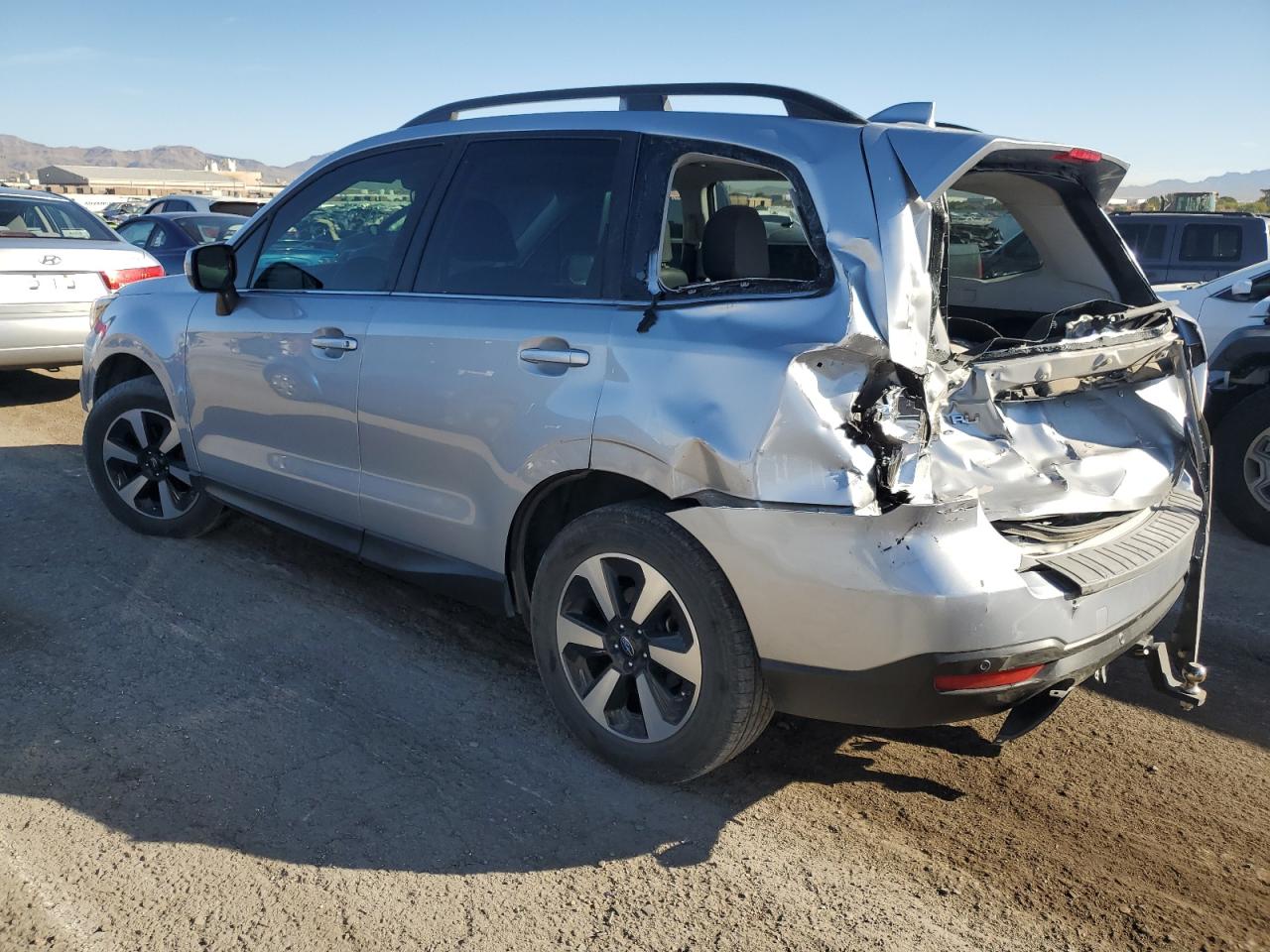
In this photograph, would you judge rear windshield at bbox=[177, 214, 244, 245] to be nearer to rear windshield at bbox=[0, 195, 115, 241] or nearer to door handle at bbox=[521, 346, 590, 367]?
rear windshield at bbox=[0, 195, 115, 241]

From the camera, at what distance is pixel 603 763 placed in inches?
131

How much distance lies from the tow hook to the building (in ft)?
226

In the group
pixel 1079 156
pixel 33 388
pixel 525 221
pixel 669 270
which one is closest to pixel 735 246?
pixel 669 270

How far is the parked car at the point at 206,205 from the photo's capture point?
15336mm

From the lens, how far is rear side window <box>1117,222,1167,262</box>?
1327 cm

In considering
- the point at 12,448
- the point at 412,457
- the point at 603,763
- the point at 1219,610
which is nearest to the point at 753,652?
the point at 603,763

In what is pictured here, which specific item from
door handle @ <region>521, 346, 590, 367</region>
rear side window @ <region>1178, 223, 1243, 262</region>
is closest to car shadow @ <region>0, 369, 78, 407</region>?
door handle @ <region>521, 346, 590, 367</region>

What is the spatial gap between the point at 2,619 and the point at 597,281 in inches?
114

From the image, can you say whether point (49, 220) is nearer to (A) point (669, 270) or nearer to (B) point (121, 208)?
(A) point (669, 270)

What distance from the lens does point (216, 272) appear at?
443 cm

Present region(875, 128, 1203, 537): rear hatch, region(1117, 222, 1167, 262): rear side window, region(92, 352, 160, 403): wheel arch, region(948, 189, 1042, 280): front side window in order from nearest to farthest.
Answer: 1. region(875, 128, 1203, 537): rear hatch
2. region(948, 189, 1042, 280): front side window
3. region(92, 352, 160, 403): wheel arch
4. region(1117, 222, 1167, 262): rear side window

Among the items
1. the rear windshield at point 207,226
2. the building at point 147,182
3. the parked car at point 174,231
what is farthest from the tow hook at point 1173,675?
the building at point 147,182

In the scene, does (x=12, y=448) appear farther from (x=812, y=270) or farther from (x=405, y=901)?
(x=812, y=270)

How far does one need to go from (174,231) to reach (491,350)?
34.8 feet
